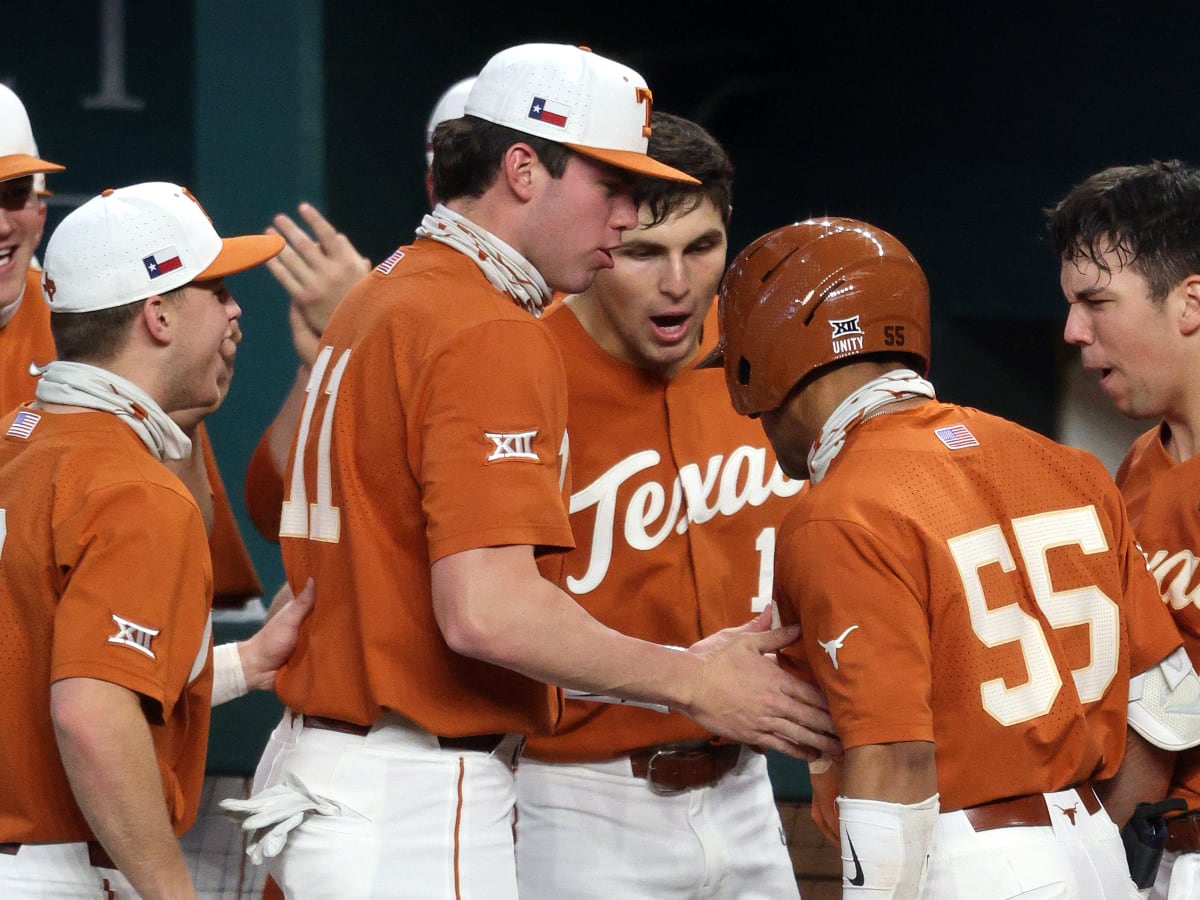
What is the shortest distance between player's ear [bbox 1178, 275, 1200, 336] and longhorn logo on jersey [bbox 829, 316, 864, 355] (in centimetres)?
79

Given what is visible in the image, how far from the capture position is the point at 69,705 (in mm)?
2211

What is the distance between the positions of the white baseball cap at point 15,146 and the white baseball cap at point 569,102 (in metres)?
1.64

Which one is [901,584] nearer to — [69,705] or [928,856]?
[928,856]

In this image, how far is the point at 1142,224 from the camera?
2.81 m

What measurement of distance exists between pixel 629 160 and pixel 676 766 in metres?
1.15

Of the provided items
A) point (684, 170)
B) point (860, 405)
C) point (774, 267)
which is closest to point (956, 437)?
point (860, 405)

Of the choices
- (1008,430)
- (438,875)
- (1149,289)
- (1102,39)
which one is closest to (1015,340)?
(1102,39)

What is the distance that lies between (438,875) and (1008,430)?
42.6 inches

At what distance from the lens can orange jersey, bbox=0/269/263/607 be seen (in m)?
3.80

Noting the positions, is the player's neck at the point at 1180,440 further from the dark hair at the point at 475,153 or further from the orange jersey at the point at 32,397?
the orange jersey at the point at 32,397

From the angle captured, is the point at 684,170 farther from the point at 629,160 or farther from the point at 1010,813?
the point at 1010,813

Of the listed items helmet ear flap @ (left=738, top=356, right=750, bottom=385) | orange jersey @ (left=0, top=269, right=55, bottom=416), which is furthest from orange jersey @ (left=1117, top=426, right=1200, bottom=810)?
orange jersey @ (left=0, top=269, right=55, bottom=416)

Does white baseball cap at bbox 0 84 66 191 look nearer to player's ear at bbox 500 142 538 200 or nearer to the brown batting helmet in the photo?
player's ear at bbox 500 142 538 200

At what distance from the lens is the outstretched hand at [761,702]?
96.2 inches
